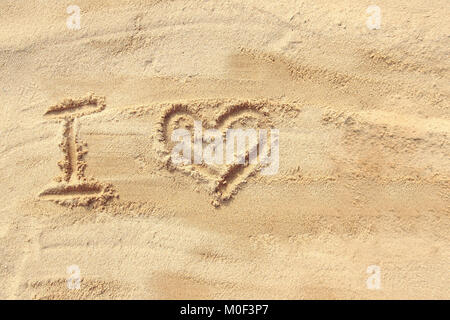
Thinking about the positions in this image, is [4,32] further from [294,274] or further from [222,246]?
[294,274]

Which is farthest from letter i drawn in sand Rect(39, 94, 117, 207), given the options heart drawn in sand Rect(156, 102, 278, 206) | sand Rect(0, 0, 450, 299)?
heart drawn in sand Rect(156, 102, 278, 206)

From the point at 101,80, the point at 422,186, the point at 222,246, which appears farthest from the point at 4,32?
the point at 422,186

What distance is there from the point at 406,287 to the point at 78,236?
6.71ft

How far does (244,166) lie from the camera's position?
2.31m

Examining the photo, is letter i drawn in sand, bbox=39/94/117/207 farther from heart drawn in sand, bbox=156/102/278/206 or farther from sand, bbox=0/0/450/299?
heart drawn in sand, bbox=156/102/278/206

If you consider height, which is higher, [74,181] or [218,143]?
[218,143]

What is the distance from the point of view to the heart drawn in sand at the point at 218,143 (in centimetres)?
230

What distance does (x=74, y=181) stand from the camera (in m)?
2.32

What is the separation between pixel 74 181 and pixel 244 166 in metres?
1.08

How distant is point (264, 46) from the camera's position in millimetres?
2348

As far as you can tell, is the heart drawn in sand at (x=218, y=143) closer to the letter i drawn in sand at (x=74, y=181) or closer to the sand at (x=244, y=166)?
the sand at (x=244, y=166)

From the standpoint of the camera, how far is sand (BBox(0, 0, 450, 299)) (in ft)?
7.41

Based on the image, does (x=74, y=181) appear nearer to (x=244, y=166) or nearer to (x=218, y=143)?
(x=218, y=143)

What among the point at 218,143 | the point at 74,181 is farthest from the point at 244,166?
the point at 74,181
